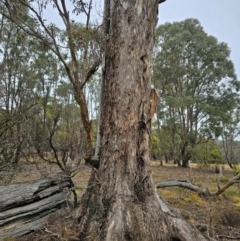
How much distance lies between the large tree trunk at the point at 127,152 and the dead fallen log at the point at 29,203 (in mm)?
730

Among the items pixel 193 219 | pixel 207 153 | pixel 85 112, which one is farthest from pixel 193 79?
Answer: pixel 85 112

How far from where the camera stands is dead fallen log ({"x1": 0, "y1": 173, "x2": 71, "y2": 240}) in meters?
3.72

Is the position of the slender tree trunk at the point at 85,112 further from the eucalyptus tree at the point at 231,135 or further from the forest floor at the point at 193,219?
the eucalyptus tree at the point at 231,135

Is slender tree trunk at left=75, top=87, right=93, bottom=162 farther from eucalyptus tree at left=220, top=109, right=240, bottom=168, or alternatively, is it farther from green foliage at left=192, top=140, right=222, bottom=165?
eucalyptus tree at left=220, top=109, right=240, bottom=168

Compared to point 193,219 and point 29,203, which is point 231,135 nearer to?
point 193,219

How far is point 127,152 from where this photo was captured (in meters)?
3.67

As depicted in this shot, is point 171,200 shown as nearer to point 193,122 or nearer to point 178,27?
point 193,122

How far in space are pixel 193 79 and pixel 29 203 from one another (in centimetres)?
1781

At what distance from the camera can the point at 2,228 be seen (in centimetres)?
Result: 363

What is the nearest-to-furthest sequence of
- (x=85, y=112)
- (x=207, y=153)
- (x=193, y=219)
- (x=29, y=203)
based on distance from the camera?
(x=85, y=112), (x=29, y=203), (x=193, y=219), (x=207, y=153)

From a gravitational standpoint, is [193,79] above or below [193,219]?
above

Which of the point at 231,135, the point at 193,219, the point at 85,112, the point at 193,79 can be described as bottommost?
the point at 193,219

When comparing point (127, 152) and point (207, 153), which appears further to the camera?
point (207, 153)

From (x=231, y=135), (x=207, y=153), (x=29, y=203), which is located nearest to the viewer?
(x=29, y=203)
